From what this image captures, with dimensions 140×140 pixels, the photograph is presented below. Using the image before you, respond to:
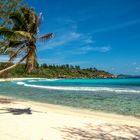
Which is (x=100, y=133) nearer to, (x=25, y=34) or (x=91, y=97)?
(x=25, y=34)

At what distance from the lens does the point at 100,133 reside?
938 cm

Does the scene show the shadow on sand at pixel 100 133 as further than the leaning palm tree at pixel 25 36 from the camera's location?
No

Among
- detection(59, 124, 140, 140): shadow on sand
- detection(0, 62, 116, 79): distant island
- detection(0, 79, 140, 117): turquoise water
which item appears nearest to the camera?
detection(59, 124, 140, 140): shadow on sand

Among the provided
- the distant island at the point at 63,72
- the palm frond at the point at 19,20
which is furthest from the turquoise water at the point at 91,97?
the distant island at the point at 63,72

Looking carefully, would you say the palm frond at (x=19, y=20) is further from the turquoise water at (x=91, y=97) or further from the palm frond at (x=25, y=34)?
the turquoise water at (x=91, y=97)

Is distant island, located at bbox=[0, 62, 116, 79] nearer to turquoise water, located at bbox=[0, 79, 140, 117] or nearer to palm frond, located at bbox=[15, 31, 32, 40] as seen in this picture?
turquoise water, located at bbox=[0, 79, 140, 117]

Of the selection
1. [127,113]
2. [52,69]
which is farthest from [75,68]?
[127,113]

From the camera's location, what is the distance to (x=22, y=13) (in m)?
15.1

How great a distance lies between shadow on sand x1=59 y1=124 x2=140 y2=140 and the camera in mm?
8566

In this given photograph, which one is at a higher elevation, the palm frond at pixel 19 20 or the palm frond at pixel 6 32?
the palm frond at pixel 19 20

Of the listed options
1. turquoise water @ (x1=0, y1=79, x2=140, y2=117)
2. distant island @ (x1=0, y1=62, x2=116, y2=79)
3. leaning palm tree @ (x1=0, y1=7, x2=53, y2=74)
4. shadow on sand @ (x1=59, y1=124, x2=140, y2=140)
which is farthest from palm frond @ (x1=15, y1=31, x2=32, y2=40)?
distant island @ (x1=0, y1=62, x2=116, y2=79)

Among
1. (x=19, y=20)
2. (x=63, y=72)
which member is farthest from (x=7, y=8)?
(x=63, y=72)

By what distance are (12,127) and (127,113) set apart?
312 inches

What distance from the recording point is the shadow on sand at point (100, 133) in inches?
337
